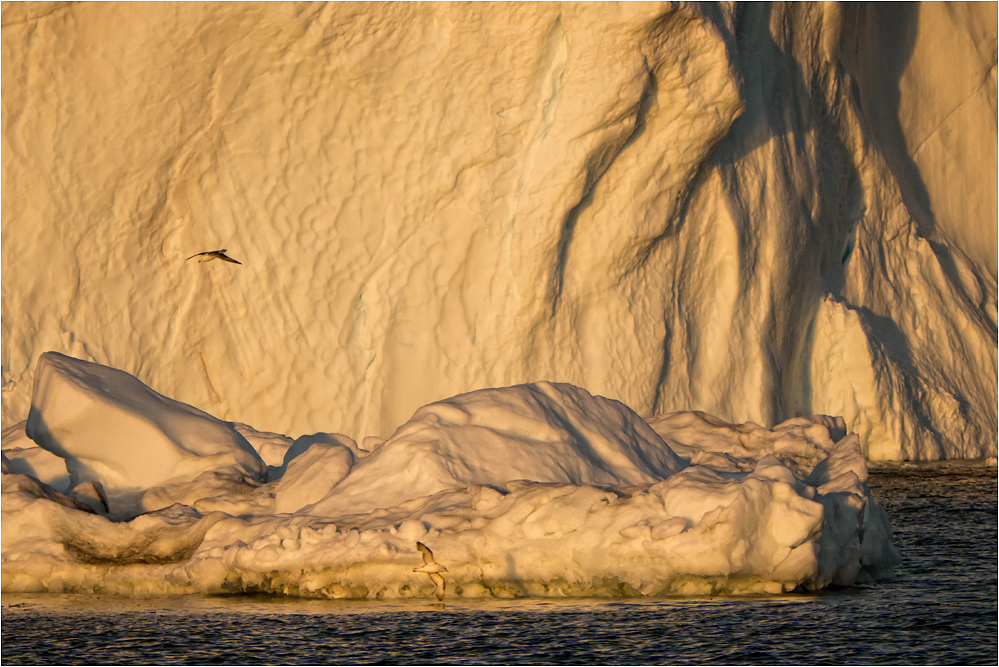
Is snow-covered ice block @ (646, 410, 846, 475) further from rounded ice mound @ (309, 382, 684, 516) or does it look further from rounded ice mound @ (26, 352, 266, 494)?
rounded ice mound @ (26, 352, 266, 494)

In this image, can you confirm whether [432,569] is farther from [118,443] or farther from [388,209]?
[388,209]

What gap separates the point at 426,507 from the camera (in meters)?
9.38

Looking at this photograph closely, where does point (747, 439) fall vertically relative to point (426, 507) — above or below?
above

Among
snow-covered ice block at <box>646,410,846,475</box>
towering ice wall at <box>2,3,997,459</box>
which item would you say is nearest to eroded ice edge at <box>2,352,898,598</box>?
snow-covered ice block at <box>646,410,846,475</box>

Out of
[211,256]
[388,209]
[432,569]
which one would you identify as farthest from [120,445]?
[388,209]

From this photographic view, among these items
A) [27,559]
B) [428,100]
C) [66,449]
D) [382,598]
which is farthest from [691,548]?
[428,100]

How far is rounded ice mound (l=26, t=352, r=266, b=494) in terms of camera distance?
1127 centimetres

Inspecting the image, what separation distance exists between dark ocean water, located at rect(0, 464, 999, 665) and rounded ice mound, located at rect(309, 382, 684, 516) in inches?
→ 49.6

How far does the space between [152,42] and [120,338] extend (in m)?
3.35

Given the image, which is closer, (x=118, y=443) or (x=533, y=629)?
(x=533, y=629)

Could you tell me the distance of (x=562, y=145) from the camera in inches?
623

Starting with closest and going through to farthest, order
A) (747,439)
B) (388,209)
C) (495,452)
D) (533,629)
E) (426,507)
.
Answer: (533,629) → (426,507) → (495,452) → (747,439) → (388,209)

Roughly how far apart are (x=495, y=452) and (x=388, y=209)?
7.10 metres

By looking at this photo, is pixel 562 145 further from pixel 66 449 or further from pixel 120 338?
pixel 66 449
